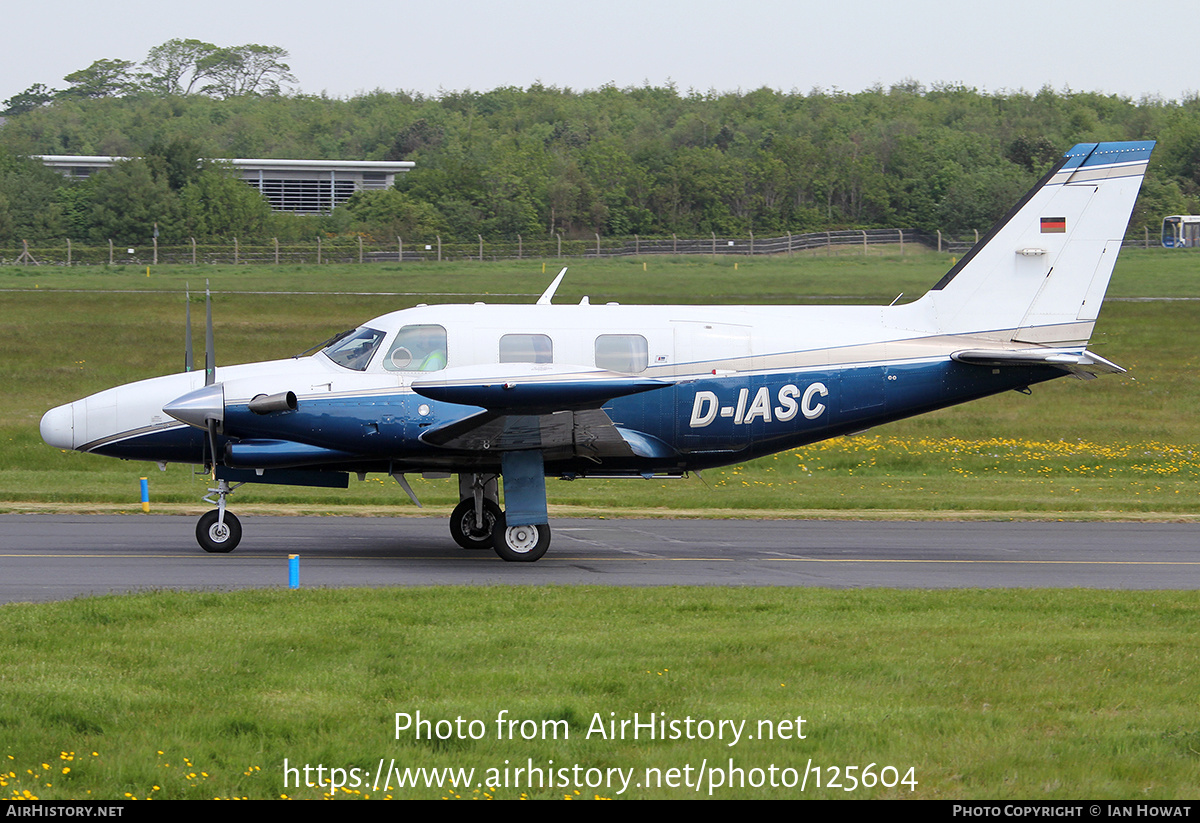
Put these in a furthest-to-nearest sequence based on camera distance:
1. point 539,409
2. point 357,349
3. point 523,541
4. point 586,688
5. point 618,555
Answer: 1. point 618,555
2. point 523,541
3. point 357,349
4. point 539,409
5. point 586,688

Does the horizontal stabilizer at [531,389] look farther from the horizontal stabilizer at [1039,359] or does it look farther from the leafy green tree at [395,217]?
the leafy green tree at [395,217]

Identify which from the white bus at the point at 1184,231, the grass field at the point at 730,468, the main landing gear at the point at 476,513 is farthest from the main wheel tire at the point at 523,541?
the white bus at the point at 1184,231

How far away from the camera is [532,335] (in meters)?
16.3

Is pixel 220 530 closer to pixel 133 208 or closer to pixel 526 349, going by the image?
pixel 526 349

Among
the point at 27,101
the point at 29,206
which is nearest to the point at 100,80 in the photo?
the point at 27,101

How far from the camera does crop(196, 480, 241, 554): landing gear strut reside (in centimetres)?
1631

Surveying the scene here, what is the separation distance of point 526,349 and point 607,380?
2.00m

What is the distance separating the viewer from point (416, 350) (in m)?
16.2

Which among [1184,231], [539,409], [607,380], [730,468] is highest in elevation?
[1184,231]

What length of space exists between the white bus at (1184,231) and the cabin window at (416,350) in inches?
2960

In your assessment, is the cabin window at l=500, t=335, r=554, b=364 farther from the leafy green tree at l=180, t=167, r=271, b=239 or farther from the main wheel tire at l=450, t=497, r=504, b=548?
the leafy green tree at l=180, t=167, r=271, b=239

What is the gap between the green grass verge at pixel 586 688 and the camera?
22.9 ft
